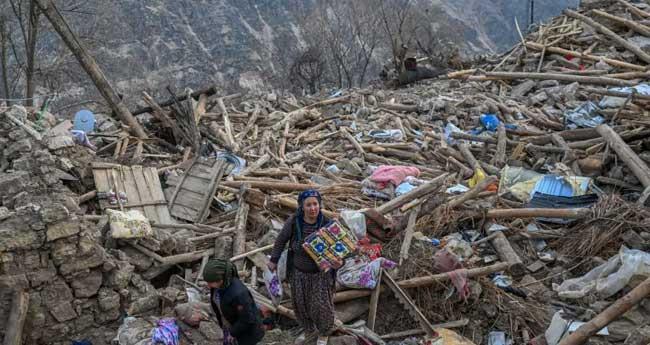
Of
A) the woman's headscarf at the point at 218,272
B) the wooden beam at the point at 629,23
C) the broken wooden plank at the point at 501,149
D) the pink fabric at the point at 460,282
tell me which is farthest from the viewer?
the wooden beam at the point at 629,23

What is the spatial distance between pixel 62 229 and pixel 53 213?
0.16 meters

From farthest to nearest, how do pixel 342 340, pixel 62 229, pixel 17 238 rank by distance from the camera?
pixel 342 340, pixel 62 229, pixel 17 238

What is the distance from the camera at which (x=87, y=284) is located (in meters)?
5.16

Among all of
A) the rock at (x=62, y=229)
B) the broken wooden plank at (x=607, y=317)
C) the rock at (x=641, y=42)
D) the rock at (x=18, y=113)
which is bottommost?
the rock at (x=641, y=42)

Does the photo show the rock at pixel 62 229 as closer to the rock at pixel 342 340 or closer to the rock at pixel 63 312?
the rock at pixel 63 312

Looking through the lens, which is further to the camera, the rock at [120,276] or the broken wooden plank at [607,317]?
the rock at [120,276]

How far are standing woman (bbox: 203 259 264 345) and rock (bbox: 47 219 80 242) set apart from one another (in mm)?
1677

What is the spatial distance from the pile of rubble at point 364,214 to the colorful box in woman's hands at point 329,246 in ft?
3.41

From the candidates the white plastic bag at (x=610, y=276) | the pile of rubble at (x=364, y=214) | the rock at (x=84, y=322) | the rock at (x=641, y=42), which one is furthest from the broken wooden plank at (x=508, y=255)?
the rock at (x=641, y=42)

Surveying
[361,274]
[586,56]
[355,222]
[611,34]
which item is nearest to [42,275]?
[361,274]

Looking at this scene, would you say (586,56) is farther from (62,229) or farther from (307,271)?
(62,229)

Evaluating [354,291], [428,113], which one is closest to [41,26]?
[428,113]

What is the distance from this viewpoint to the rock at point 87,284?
511 cm

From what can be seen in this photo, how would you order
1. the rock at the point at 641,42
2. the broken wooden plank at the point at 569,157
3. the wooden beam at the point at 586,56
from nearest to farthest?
the broken wooden plank at the point at 569,157 → the wooden beam at the point at 586,56 → the rock at the point at 641,42
